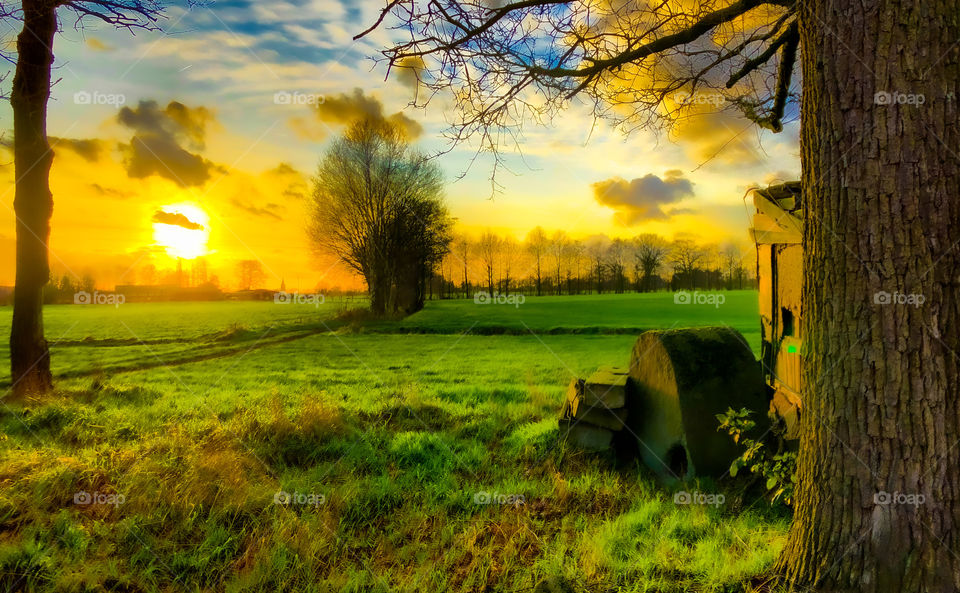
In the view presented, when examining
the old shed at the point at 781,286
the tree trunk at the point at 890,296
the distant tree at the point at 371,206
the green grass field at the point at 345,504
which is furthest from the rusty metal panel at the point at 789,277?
the distant tree at the point at 371,206

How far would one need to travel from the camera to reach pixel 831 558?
8.57 ft

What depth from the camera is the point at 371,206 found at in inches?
1184

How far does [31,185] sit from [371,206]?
22113mm

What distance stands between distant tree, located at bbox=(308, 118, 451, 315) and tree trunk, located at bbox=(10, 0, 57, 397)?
20765 mm

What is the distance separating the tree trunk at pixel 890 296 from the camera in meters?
2.41

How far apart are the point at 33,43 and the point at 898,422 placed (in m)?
12.7

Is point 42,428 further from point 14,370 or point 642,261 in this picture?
point 642,261

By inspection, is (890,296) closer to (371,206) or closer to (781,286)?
(781,286)

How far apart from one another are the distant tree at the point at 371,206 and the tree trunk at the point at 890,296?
88.1ft

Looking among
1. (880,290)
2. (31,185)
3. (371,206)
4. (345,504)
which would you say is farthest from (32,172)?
(371,206)

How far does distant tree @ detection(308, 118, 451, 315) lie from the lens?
1166 inches

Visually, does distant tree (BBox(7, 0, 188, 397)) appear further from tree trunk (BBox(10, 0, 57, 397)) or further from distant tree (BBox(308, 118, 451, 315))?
distant tree (BBox(308, 118, 451, 315))

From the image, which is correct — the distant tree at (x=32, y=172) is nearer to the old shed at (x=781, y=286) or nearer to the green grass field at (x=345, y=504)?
the green grass field at (x=345, y=504)

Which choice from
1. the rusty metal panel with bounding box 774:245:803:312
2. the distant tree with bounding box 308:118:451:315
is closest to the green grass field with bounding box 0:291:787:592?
the rusty metal panel with bounding box 774:245:803:312
